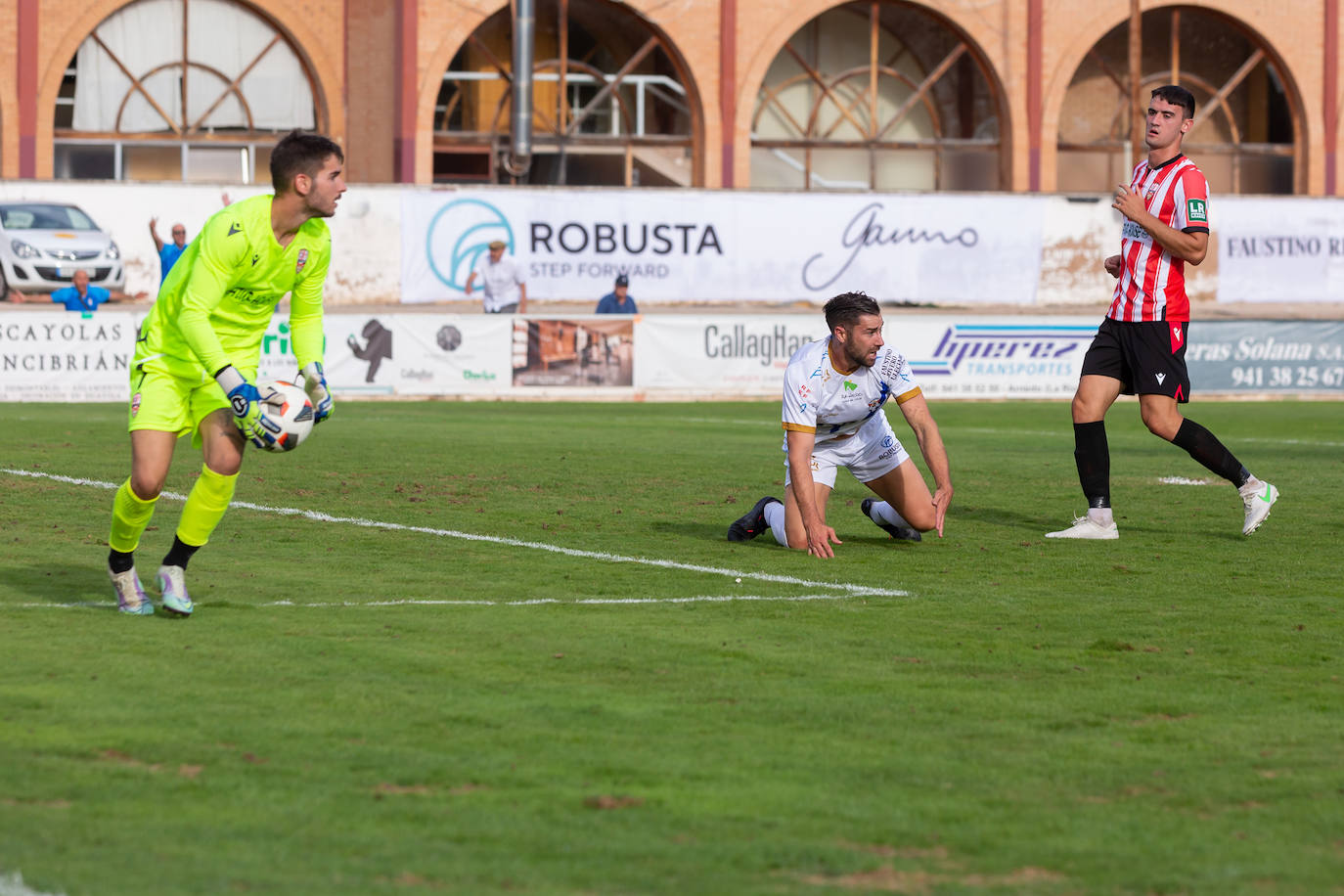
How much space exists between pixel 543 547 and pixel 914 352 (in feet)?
52.8

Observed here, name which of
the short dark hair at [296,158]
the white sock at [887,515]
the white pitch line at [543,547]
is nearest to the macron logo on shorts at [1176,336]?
the white sock at [887,515]

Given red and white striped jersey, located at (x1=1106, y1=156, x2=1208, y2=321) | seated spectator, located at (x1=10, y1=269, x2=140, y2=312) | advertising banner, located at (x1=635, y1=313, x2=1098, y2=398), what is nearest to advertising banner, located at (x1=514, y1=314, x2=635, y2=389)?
advertising banner, located at (x1=635, y1=313, x2=1098, y2=398)

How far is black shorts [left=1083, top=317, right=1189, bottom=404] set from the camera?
983 centimetres

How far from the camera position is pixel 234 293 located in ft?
23.0

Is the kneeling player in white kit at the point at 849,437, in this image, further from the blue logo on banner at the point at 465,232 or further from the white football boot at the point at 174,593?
the blue logo on banner at the point at 465,232

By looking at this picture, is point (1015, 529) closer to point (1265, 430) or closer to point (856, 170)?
point (1265, 430)

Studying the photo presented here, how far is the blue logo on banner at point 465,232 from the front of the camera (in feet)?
109

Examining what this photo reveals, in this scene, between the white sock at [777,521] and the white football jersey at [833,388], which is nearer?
the white football jersey at [833,388]

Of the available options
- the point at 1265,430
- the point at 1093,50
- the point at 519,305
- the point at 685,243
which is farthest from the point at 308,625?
the point at 1093,50

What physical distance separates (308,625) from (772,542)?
3.46 metres

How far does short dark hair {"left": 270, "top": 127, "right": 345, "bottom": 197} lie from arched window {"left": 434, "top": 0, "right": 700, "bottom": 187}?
3361 centimetres

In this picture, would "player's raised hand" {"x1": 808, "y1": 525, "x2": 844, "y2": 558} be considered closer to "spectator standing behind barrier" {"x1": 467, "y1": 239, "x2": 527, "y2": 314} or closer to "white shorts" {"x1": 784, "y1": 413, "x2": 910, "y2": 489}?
"white shorts" {"x1": 784, "y1": 413, "x2": 910, "y2": 489}

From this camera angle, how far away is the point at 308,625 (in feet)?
22.4

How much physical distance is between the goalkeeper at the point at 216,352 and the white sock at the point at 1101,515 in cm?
458
